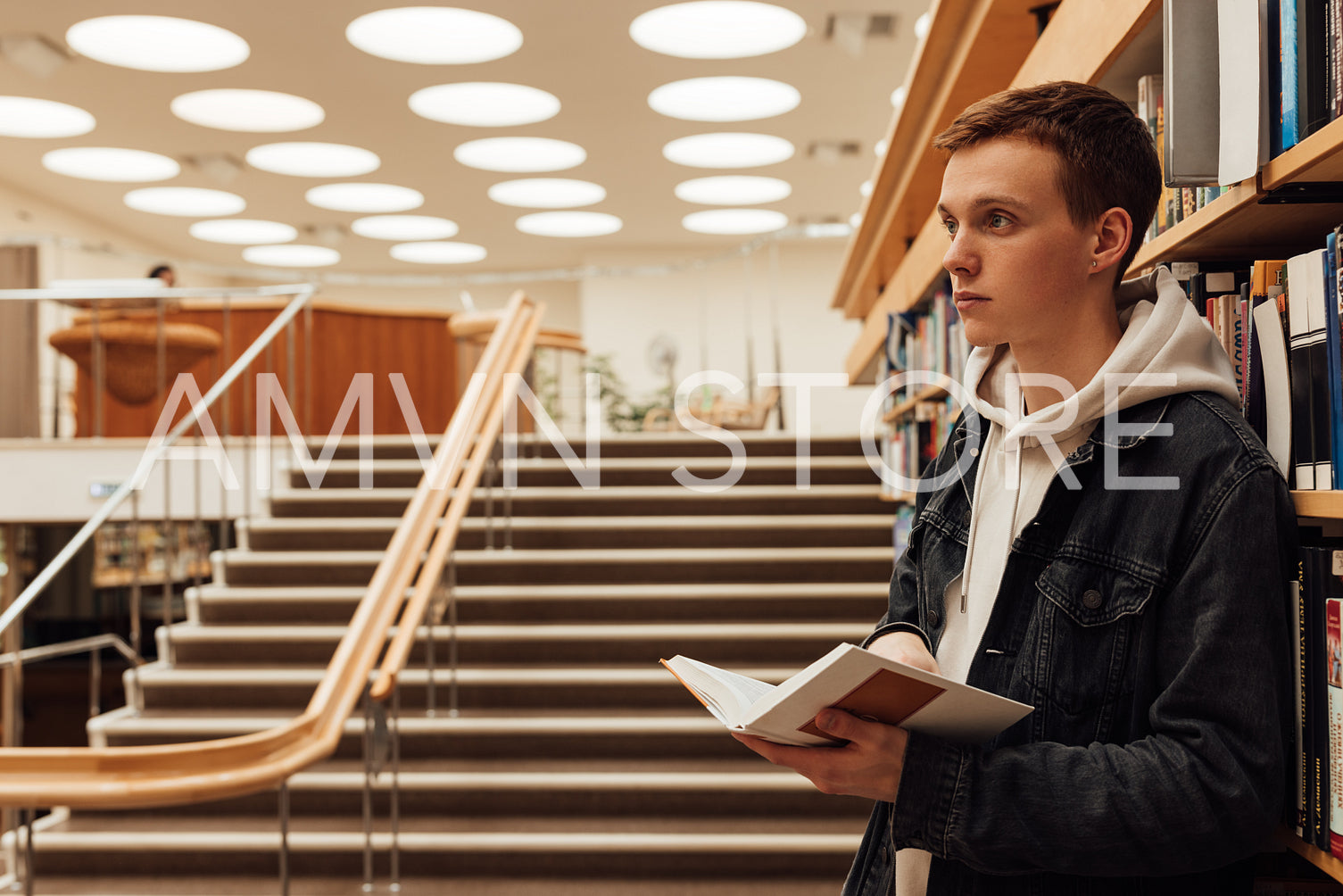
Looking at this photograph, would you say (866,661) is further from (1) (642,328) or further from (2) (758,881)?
(1) (642,328)

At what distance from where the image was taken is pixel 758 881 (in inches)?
131

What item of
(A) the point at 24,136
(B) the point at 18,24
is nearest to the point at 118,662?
(A) the point at 24,136

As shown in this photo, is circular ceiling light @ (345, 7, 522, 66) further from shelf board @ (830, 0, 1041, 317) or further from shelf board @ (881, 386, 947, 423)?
shelf board @ (881, 386, 947, 423)

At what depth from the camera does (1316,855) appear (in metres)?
1.01

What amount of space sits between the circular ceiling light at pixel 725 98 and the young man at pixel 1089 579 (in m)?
6.85

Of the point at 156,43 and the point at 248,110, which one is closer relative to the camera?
the point at 156,43

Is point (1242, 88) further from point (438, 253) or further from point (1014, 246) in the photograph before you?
point (438, 253)

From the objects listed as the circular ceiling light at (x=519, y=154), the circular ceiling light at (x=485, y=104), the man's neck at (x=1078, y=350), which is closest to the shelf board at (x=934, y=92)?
the man's neck at (x=1078, y=350)

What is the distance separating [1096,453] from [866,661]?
1.11 ft

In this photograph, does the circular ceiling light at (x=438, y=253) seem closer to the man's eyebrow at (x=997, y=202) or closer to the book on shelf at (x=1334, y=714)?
the man's eyebrow at (x=997, y=202)

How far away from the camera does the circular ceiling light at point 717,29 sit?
6.39 metres

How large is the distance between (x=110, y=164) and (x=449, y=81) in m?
3.79

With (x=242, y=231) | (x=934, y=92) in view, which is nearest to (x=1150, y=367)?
(x=934, y=92)

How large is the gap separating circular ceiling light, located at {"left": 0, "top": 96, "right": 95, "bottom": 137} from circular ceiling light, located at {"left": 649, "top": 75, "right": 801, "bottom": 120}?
444 cm
